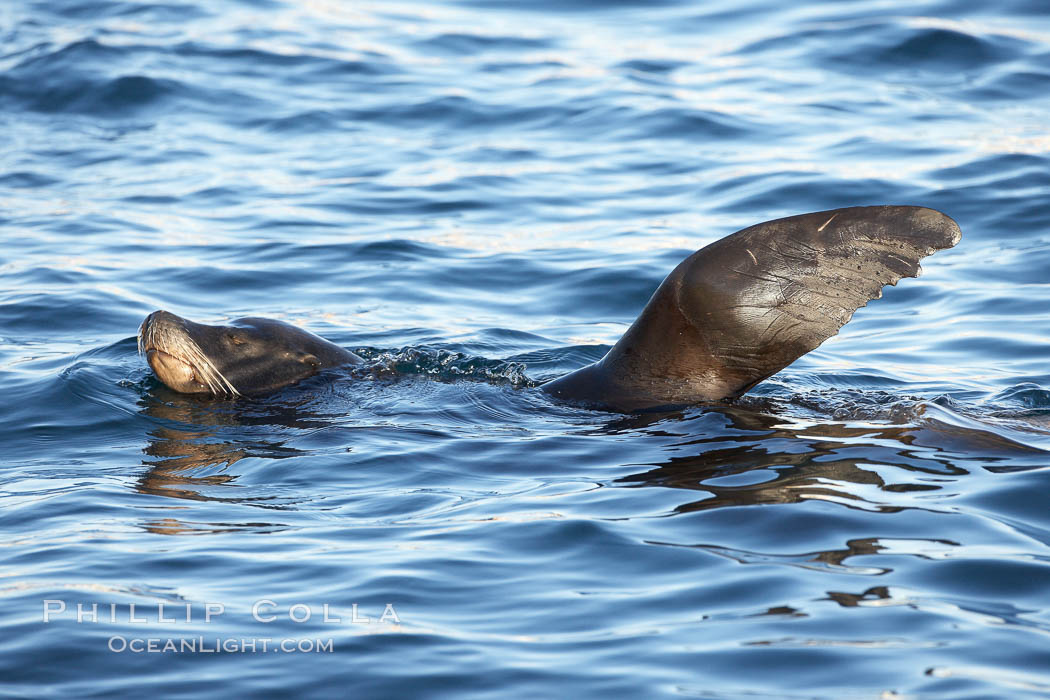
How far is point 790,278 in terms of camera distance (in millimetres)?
5512

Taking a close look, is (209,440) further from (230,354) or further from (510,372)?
(510,372)

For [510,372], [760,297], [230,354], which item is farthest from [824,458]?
[230,354]

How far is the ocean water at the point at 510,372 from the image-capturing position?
12.7ft

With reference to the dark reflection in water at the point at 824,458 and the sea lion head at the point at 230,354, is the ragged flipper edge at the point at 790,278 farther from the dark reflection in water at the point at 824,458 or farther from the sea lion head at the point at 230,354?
the sea lion head at the point at 230,354

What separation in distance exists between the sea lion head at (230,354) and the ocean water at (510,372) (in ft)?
0.49

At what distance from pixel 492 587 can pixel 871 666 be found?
1337 millimetres

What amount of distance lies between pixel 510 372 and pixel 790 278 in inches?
85.5

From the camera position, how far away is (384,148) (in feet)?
43.8

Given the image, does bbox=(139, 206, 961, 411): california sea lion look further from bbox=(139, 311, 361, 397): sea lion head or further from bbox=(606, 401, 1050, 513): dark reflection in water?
bbox=(139, 311, 361, 397): sea lion head

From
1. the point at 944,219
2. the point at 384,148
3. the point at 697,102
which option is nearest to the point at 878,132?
the point at 697,102

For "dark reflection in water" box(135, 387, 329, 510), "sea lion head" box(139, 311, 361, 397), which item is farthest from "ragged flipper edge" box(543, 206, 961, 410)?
"sea lion head" box(139, 311, 361, 397)

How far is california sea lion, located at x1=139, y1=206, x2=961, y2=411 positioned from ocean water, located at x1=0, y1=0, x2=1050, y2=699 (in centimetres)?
19

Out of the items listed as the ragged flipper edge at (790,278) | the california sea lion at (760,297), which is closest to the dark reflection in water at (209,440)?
the california sea lion at (760,297)

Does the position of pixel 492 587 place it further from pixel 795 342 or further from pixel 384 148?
pixel 384 148
